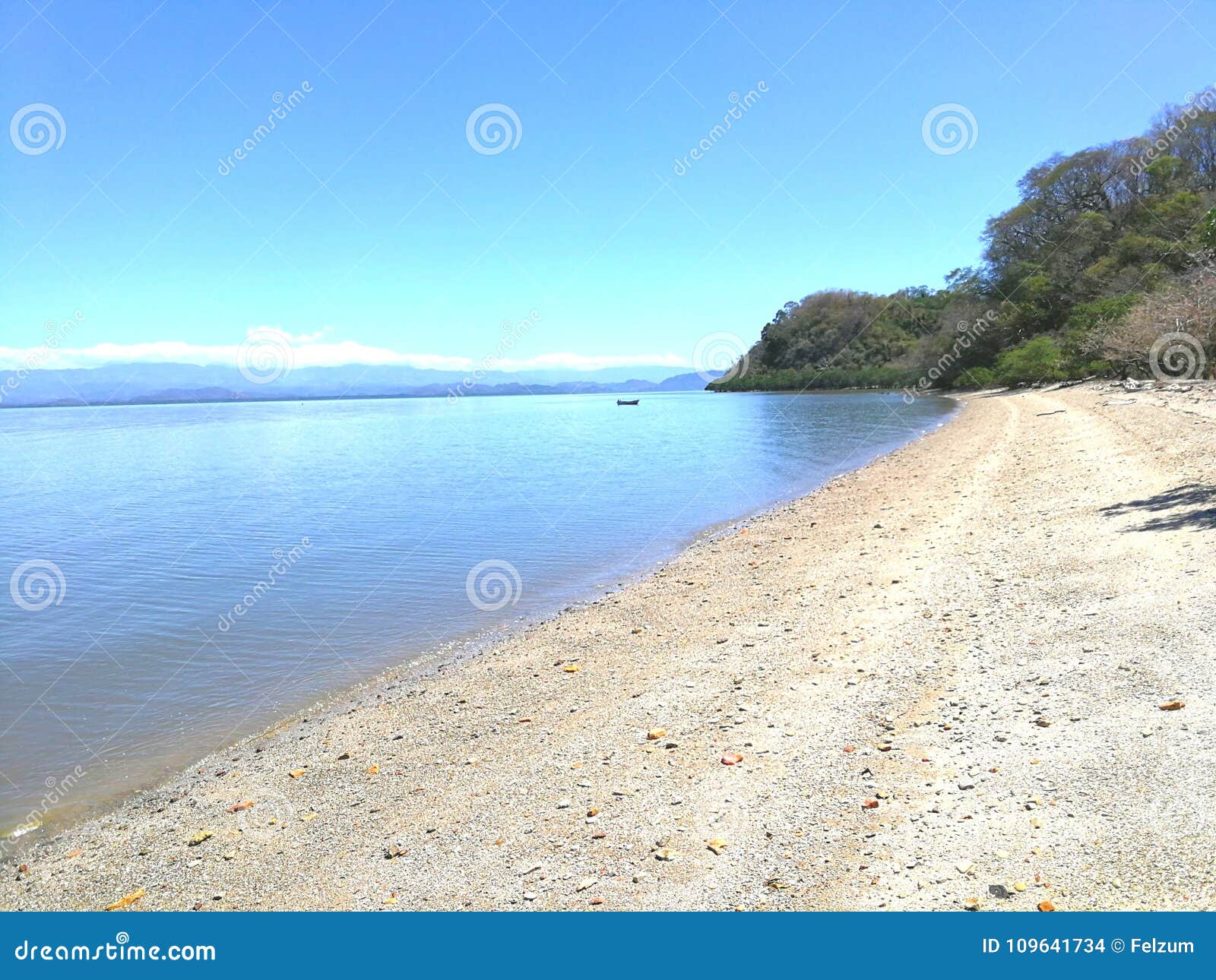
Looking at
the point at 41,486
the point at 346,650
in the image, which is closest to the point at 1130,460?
the point at 346,650

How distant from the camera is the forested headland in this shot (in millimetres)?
34281

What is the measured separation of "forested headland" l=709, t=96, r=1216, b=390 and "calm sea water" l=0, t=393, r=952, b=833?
11605 millimetres

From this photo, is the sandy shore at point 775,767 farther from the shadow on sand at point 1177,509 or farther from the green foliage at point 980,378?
the green foliage at point 980,378

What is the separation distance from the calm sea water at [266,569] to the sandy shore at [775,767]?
129 cm

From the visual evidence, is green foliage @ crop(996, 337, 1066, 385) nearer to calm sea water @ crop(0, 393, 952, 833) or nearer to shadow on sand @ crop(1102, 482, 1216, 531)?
calm sea water @ crop(0, 393, 952, 833)

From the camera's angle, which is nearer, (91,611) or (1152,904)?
(1152,904)

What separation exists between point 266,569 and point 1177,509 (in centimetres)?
1465

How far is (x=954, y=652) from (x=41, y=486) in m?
33.6

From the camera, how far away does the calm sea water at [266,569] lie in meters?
8.54

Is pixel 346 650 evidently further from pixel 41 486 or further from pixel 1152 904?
pixel 41 486

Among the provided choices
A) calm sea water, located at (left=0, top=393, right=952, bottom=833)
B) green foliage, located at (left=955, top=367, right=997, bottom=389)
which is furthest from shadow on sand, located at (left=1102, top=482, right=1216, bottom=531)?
green foliage, located at (left=955, top=367, right=997, bottom=389)

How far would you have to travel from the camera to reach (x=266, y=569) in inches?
612

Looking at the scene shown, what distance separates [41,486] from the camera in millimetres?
30453

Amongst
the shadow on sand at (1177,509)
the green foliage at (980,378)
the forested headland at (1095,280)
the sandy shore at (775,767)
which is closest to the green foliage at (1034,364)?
the forested headland at (1095,280)
